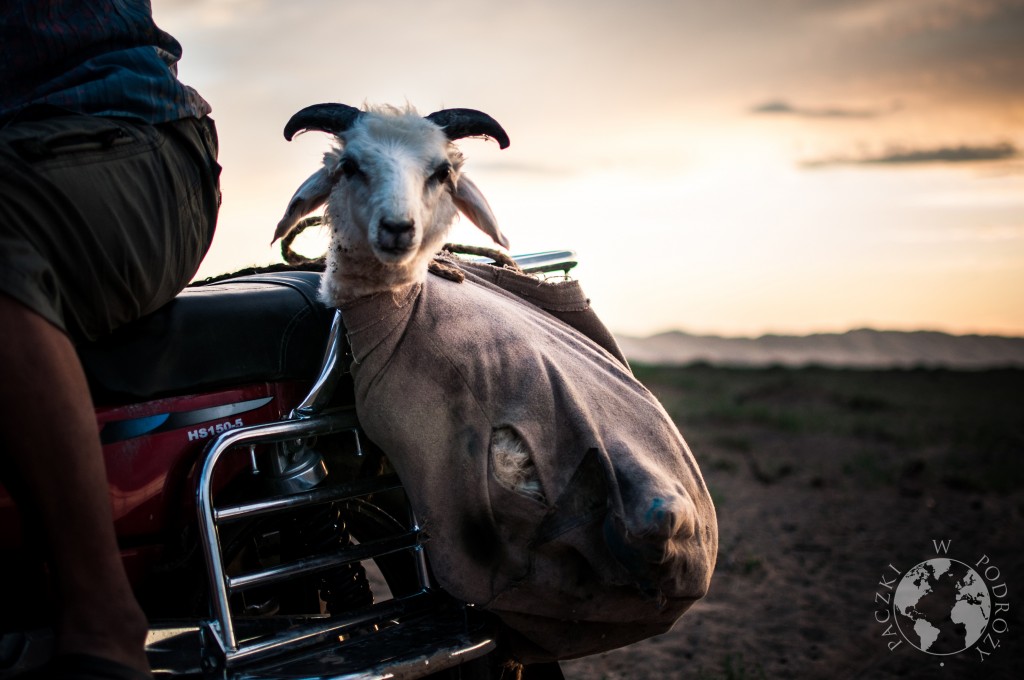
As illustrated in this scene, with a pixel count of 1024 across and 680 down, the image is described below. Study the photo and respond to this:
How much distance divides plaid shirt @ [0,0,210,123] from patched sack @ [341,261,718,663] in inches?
31.5

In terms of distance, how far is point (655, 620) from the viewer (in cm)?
279

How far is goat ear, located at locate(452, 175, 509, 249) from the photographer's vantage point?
3092 millimetres

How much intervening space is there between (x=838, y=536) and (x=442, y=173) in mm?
6267

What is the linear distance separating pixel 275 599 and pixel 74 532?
1.15 meters

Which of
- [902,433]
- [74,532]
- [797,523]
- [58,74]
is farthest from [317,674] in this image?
[902,433]

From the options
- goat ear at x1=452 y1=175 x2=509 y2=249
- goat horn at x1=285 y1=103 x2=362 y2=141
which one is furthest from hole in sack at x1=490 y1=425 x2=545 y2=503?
goat horn at x1=285 y1=103 x2=362 y2=141

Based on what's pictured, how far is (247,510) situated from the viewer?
241 centimetres

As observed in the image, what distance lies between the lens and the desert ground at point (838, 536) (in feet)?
16.5

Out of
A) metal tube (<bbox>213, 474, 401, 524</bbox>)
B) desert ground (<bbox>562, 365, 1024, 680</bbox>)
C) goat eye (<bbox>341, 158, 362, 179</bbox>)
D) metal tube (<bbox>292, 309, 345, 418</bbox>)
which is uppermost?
goat eye (<bbox>341, 158, 362, 179</bbox>)

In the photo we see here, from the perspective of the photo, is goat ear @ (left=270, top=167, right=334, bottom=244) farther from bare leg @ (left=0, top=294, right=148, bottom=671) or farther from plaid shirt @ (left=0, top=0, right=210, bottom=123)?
bare leg @ (left=0, top=294, right=148, bottom=671)

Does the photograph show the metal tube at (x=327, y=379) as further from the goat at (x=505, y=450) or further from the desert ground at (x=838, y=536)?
the desert ground at (x=838, y=536)

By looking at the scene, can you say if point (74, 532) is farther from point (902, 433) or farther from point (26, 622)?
point (902, 433)

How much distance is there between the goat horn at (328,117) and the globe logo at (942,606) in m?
4.26

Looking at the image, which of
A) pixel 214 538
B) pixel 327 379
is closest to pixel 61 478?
pixel 214 538
